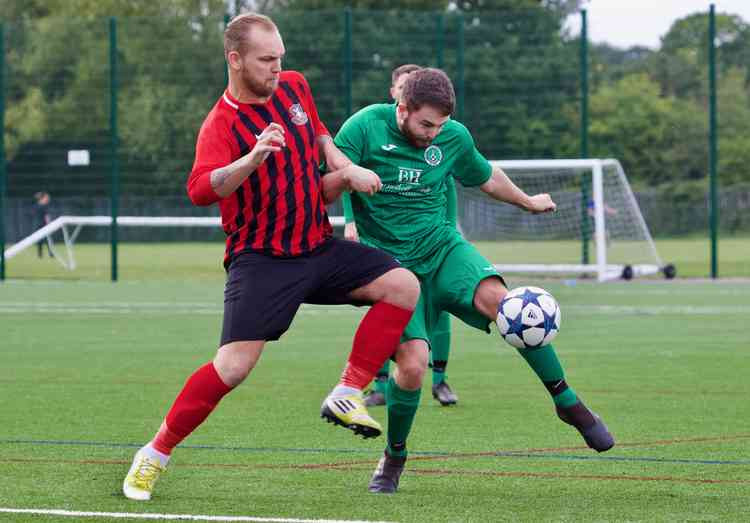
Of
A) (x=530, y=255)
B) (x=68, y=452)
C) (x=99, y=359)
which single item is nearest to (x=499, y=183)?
(x=68, y=452)

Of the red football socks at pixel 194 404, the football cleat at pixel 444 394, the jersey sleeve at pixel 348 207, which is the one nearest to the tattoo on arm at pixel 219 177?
the red football socks at pixel 194 404

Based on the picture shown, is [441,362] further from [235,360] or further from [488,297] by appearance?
[235,360]

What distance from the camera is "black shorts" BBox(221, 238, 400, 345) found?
218 inches

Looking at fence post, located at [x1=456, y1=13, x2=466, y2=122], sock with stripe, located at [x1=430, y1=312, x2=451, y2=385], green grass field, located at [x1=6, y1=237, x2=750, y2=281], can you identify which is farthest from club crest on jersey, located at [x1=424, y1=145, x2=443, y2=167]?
green grass field, located at [x1=6, y1=237, x2=750, y2=281]

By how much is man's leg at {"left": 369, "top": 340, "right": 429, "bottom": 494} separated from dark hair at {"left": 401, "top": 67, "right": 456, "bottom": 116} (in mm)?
982

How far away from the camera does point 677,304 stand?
17.1 m

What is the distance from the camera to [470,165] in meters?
6.50

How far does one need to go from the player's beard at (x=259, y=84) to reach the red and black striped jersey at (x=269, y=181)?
0.07m

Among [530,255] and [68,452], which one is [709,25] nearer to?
[530,255]

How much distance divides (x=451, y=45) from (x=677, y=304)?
27.9ft

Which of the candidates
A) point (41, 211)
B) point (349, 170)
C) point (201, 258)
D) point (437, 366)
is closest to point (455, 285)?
point (349, 170)

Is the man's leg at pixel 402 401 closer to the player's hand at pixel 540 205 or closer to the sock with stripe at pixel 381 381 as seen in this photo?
the player's hand at pixel 540 205

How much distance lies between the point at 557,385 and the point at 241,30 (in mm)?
2007

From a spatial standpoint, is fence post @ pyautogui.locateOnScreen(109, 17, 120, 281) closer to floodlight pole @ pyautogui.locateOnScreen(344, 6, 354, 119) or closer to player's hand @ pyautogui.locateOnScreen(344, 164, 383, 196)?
floodlight pole @ pyautogui.locateOnScreen(344, 6, 354, 119)
